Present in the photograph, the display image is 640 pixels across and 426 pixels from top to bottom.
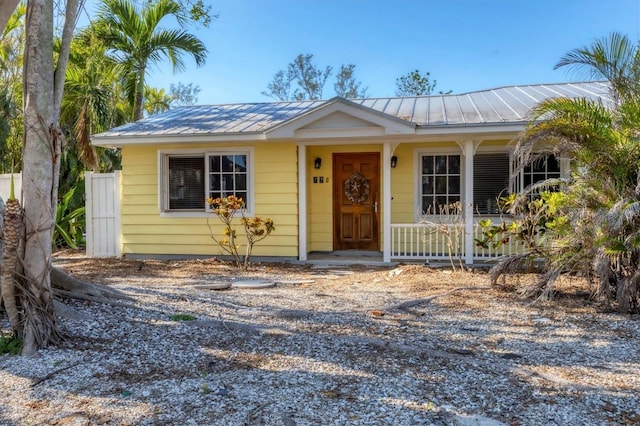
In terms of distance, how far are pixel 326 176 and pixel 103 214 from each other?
471 centimetres

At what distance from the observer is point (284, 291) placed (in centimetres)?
628

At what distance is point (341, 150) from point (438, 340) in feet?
20.0

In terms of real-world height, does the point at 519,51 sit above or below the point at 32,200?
above

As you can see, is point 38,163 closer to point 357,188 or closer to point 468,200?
point 468,200

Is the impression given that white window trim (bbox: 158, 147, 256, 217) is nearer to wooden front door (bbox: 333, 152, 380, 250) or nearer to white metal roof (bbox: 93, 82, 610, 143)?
white metal roof (bbox: 93, 82, 610, 143)

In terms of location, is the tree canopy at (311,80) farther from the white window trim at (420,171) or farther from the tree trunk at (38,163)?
the tree trunk at (38,163)

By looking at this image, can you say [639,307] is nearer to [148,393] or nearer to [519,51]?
[148,393]

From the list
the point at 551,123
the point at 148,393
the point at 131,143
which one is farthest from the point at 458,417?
the point at 131,143

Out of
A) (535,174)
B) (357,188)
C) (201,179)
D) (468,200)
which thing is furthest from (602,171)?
(201,179)

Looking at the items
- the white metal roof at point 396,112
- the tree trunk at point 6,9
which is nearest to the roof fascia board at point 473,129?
the white metal roof at point 396,112

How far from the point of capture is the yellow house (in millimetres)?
8141

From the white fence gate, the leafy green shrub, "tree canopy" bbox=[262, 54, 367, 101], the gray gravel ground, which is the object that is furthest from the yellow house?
"tree canopy" bbox=[262, 54, 367, 101]

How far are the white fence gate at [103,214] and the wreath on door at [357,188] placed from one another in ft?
15.7

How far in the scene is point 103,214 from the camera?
31.3 feet
